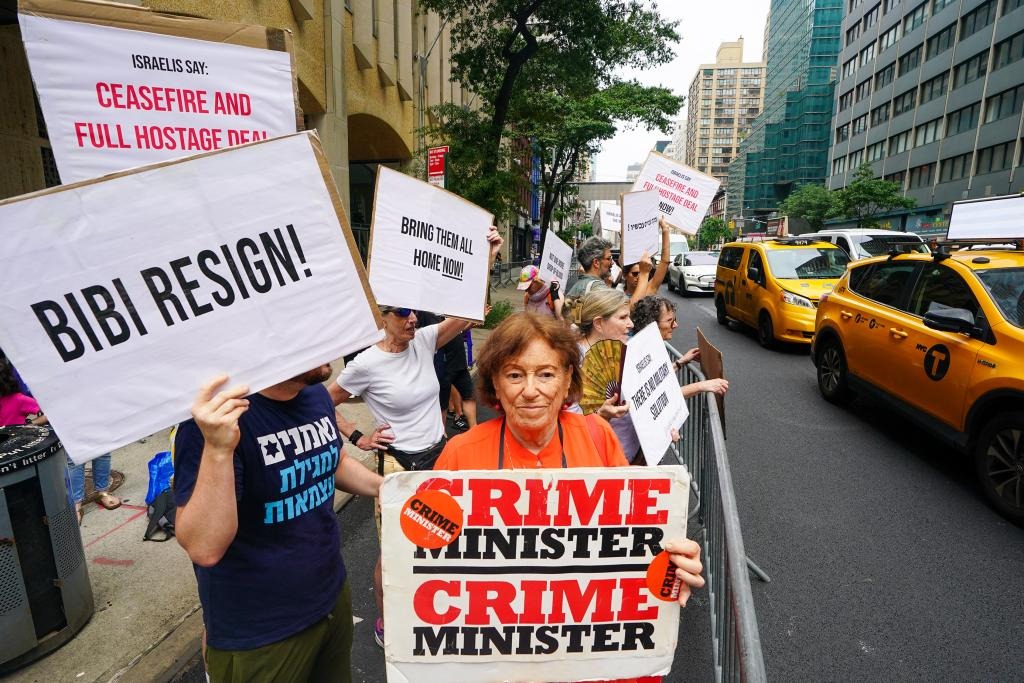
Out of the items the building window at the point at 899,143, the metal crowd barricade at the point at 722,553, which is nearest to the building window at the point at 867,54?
the building window at the point at 899,143

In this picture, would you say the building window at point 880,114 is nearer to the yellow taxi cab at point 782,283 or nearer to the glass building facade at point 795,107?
the glass building facade at point 795,107

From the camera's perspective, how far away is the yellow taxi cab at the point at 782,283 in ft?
34.3

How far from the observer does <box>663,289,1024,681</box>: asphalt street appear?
3102mm

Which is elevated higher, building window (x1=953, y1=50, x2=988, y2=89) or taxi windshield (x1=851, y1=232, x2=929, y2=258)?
building window (x1=953, y1=50, x2=988, y2=89)

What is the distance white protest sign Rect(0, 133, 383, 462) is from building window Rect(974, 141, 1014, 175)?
50179 millimetres

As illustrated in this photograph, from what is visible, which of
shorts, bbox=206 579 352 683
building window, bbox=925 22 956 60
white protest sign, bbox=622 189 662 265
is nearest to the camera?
shorts, bbox=206 579 352 683

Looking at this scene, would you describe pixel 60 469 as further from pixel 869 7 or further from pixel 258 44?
pixel 869 7

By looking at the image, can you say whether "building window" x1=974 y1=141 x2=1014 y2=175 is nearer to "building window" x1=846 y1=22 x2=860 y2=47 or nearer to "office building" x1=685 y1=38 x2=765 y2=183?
"building window" x1=846 y1=22 x2=860 y2=47

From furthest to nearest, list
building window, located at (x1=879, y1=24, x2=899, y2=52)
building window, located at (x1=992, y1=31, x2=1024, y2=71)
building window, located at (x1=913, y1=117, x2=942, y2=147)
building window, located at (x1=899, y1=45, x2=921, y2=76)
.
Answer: building window, located at (x1=879, y1=24, x2=899, y2=52) → building window, located at (x1=899, y1=45, x2=921, y2=76) → building window, located at (x1=913, y1=117, x2=942, y2=147) → building window, located at (x1=992, y1=31, x2=1024, y2=71)

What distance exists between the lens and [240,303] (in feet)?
5.25

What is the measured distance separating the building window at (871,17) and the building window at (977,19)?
49.0ft

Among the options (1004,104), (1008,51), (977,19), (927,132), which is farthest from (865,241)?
(927,132)

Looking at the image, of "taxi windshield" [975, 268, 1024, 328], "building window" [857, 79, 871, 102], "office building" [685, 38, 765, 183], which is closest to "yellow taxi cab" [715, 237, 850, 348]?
"taxi windshield" [975, 268, 1024, 328]

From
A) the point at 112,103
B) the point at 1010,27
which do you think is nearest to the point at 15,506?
the point at 112,103
